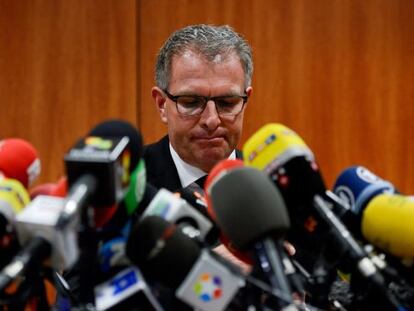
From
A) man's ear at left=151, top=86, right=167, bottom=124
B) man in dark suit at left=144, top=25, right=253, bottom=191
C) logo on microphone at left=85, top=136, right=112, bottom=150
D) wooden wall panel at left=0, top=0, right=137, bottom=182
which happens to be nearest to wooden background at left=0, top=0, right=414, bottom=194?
wooden wall panel at left=0, top=0, right=137, bottom=182

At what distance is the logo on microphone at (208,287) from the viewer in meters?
0.61

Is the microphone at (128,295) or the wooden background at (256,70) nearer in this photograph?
the microphone at (128,295)

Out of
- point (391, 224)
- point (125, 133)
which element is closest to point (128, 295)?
point (125, 133)

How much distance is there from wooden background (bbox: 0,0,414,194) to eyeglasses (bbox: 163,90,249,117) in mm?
1116

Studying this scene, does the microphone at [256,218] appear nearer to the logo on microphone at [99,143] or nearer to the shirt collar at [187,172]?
the logo on microphone at [99,143]

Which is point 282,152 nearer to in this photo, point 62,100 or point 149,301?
point 149,301

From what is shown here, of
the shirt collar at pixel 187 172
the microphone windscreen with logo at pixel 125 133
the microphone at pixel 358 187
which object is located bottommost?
the shirt collar at pixel 187 172

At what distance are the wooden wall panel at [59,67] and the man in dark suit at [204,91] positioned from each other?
1.03m

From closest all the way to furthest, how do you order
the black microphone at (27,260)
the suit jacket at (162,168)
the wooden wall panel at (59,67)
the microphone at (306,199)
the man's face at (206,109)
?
the black microphone at (27,260) < the microphone at (306,199) < the man's face at (206,109) < the suit jacket at (162,168) < the wooden wall panel at (59,67)

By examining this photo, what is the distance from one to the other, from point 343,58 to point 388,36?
0.69ft

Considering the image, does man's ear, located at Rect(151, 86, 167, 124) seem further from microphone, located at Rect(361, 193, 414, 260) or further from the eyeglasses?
microphone, located at Rect(361, 193, 414, 260)

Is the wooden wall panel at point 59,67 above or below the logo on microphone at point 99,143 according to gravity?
below

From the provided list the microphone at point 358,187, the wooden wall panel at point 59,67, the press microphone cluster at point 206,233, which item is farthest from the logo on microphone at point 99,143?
the wooden wall panel at point 59,67

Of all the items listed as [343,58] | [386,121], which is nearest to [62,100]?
[343,58]
